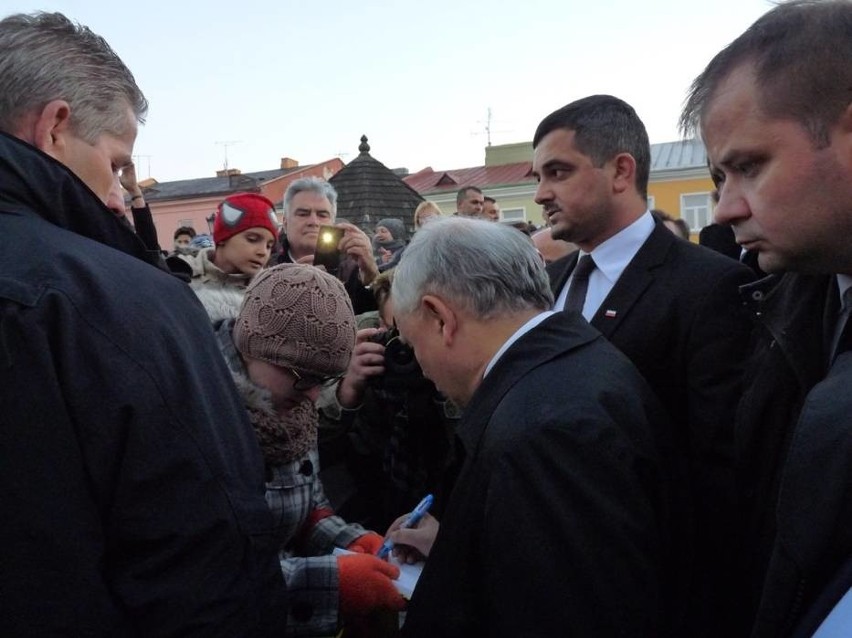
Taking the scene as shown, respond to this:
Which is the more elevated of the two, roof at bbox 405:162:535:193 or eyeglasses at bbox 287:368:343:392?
roof at bbox 405:162:535:193

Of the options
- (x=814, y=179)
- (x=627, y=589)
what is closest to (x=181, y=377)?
(x=627, y=589)

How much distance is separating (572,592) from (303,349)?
98cm

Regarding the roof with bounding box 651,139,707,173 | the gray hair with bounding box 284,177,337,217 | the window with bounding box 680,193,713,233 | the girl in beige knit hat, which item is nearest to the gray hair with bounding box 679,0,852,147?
the girl in beige knit hat

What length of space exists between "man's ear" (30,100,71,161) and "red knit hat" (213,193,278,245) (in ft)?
8.34

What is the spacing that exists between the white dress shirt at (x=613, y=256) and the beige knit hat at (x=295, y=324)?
106 cm

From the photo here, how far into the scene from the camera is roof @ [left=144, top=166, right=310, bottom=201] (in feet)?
122

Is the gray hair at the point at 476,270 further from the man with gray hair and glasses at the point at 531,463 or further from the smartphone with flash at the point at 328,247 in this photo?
the smartphone with flash at the point at 328,247

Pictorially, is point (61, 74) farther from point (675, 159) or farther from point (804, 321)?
point (675, 159)

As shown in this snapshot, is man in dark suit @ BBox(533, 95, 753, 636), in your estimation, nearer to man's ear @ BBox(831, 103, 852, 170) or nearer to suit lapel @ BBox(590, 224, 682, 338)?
suit lapel @ BBox(590, 224, 682, 338)

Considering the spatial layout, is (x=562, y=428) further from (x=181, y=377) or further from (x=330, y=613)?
(x=330, y=613)

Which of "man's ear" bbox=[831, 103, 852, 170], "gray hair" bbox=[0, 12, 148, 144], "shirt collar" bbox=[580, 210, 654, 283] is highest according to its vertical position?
"gray hair" bbox=[0, 12, 148, 144]

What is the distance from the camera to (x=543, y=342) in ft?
5.52

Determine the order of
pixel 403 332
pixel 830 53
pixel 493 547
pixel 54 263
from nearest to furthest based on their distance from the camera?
pixel 54 263, pixel 830 53, pixel 493 547, pixel 403 332

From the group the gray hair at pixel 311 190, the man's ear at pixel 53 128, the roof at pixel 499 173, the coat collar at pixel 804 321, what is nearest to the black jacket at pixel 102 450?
the man's ear at pixel 53 128
